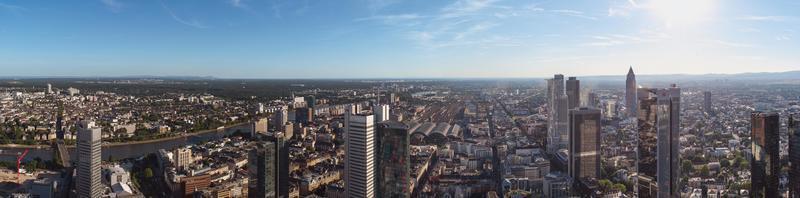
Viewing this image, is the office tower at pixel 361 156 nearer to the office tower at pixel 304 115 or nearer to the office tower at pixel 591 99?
the office tower at pixel 591 99

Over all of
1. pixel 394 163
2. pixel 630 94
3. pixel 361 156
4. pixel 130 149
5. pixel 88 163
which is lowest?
pixel 130 149

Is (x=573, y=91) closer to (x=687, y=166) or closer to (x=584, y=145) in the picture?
(x=584, y=145)

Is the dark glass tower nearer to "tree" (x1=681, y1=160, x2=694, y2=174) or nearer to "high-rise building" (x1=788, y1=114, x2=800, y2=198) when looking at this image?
"tree" (x1=681, y1=160, x2=694, y2=174)

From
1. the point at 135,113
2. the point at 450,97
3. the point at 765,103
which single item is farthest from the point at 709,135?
the point at 135,113

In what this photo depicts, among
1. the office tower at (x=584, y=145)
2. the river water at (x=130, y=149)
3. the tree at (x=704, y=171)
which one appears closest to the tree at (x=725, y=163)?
the tree at (x=704, y=171)

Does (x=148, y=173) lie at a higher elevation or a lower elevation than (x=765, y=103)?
lower

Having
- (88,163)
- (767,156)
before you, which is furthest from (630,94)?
(88,163)

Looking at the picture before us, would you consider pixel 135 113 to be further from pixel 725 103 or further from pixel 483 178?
pixel 725 103
